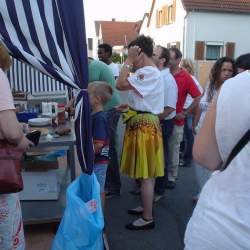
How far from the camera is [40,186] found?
10.6 ft

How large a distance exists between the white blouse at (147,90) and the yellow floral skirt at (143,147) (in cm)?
7

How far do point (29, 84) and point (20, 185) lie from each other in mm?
5062

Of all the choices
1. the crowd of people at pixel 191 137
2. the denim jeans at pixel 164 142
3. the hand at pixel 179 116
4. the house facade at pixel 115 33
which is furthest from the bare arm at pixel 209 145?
the house facade at pixel 115 33

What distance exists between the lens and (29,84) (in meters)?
6.67

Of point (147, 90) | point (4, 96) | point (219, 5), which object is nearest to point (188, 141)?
point (147, 90)

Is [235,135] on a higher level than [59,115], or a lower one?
higher

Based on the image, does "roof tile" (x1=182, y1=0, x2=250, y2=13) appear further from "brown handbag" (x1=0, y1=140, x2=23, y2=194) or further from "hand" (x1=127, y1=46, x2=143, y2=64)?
"brown handbag" (x1=0, y1=140, x2=23, y2=194)

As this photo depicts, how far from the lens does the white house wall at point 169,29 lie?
22.8 m

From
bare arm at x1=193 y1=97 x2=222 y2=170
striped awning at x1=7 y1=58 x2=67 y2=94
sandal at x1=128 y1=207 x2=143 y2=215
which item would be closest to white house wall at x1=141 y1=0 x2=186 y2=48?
striped awning at x1=7 y1=58 x2=67 y2=94

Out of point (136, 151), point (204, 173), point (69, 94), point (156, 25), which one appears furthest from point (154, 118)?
point (156, 25)

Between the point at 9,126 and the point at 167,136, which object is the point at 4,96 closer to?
the point at 9,126

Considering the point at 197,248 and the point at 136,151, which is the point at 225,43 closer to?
the point at 136,151

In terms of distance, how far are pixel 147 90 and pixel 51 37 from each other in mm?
1024

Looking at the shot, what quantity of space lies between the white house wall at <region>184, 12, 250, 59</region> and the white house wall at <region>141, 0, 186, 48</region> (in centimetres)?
71
